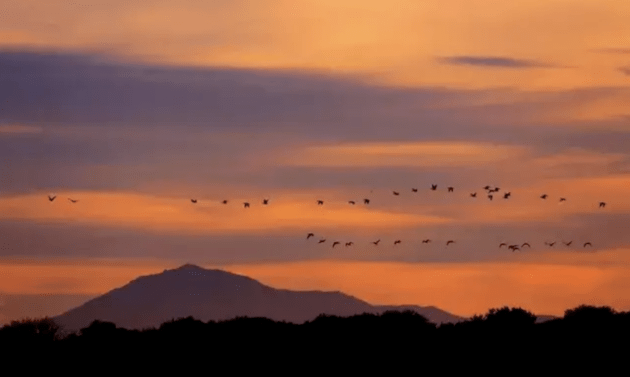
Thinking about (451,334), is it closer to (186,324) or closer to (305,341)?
(305,341)

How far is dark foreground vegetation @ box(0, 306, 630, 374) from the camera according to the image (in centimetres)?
10488

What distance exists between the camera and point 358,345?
113 metres

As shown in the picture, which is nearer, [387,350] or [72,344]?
[387,350]

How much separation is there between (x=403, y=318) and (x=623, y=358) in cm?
2335

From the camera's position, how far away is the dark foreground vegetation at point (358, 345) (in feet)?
344

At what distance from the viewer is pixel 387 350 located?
4370 inches

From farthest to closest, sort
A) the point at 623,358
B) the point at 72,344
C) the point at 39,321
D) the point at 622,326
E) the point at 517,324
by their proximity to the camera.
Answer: the point at 39,321
the point at 72,344
the point at 517,324
the point at 622,326
the point at 623,358

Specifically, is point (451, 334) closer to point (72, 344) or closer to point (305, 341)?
point (305, 341)

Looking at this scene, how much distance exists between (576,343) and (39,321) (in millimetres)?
54752

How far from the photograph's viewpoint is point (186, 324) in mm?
127000

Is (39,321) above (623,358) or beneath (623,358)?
above

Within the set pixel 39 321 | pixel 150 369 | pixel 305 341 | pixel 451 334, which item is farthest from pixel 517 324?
pixel 39 321

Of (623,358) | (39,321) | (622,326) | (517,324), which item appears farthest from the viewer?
(39,321)

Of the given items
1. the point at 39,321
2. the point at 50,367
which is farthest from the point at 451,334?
the point at 39,321
